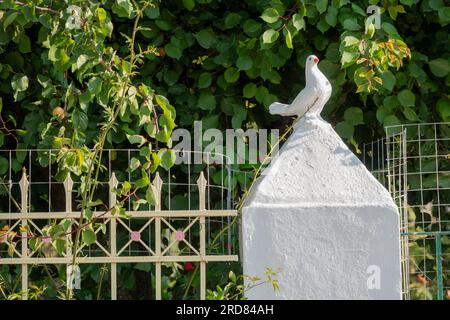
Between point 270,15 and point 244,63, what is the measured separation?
1.00ft

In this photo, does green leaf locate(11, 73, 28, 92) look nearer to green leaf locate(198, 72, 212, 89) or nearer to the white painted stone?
green leaf locate(198, 72, 212, 89)

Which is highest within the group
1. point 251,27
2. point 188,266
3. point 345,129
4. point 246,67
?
point 251,27

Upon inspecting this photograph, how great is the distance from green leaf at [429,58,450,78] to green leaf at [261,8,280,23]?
0.90 meters

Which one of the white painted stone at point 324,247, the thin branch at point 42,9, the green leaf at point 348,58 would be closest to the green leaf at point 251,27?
the green leaf at point 348,58

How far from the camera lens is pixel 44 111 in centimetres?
543

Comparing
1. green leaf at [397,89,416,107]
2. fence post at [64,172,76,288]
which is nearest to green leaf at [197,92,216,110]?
green leaf at [397,89,416,107]

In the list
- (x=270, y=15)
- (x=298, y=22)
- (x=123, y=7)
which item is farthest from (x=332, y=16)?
(x=123, y=7)

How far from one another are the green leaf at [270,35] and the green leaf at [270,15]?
6 cm

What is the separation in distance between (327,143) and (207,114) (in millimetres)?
1412

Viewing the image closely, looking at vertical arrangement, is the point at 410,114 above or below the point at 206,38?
below

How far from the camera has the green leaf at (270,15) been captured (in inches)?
202

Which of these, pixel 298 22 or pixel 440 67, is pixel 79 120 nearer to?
pixel 298 22

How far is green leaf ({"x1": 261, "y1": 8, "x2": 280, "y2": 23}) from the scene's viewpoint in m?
5.14

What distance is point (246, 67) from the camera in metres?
5.31
